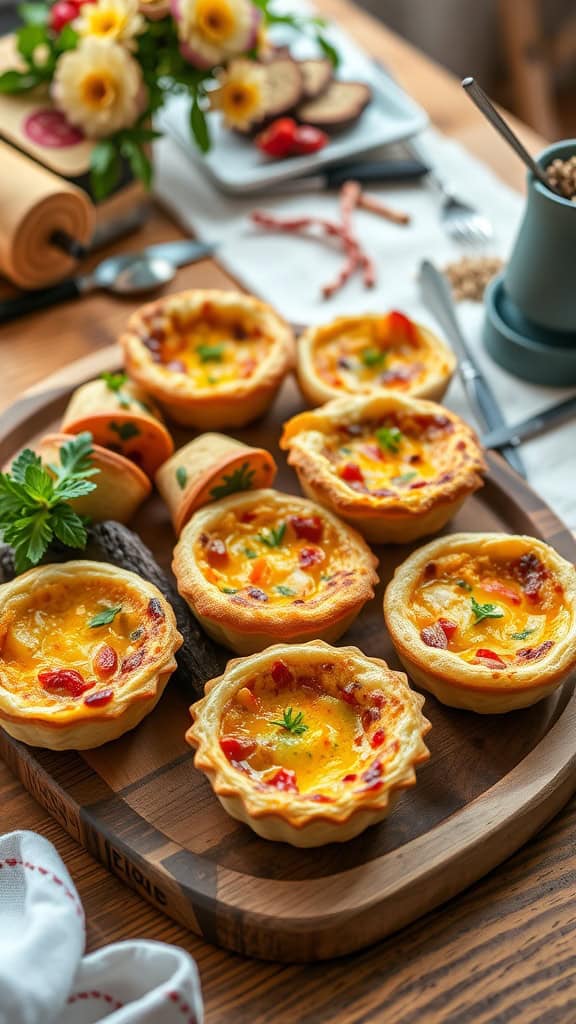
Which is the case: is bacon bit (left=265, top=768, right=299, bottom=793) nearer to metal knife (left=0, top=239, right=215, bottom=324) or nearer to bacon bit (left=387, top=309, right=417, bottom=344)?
bacon bit (left=387, top=309, right=417, bottom=344)

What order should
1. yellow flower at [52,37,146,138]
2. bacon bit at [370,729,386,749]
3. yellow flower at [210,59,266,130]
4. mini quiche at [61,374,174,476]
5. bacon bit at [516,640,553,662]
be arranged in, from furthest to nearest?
1. yellow flower at [210,59,266,130]
2. yellow flower at [52,37,146,138]
3. mini quiche at [61,374,174,476]
4. bacon bit at [516,640,553,662]
5. bacon bit at [370,729,386,749]

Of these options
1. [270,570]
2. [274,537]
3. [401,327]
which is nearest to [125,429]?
[274,537]

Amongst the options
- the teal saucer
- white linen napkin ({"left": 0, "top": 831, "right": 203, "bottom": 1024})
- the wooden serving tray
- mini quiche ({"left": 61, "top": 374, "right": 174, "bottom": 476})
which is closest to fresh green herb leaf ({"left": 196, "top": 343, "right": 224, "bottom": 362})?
mini quiche ({"left": 61, "top": 374, "right": 174, "bottom": 476})

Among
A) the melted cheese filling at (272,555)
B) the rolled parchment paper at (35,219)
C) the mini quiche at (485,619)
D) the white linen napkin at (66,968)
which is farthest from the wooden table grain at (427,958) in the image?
the rolled parchment paper at (35,219)

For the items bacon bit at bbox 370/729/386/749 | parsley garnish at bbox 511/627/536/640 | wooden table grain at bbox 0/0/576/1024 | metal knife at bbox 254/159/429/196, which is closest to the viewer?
wooden table grain at bbox 0/0/576/1024

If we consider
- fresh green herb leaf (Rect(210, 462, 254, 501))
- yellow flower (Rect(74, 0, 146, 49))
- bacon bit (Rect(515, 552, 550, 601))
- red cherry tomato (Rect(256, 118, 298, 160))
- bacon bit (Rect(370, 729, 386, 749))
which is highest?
yellow flower (Rect(74, 0, 146, 49))

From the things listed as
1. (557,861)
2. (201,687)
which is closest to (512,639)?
(557,861)

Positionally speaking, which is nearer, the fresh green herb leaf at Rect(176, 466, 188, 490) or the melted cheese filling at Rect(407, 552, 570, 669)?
the melted cheese filling at Rect(407, 552, 570, 669)
